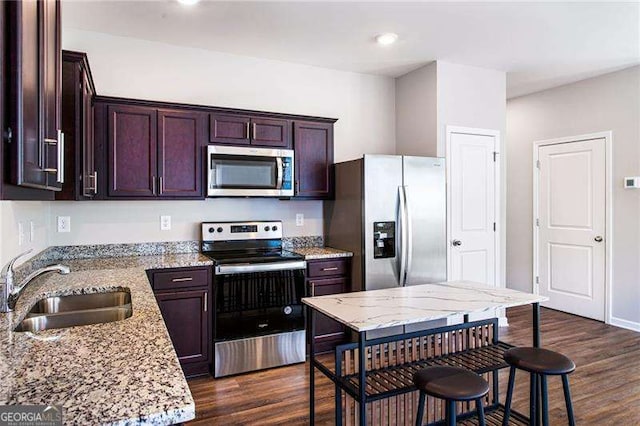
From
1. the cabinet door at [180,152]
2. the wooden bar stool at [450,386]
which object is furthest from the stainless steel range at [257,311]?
the wooden bar stool at [450,386]

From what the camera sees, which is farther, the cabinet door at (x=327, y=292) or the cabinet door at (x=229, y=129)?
the cabinet door at (x=327, y=292)

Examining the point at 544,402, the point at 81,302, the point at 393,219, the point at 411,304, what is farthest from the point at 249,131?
the point at 544,402

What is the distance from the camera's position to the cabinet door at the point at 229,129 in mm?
3445

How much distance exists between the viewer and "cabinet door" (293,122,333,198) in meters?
3.79

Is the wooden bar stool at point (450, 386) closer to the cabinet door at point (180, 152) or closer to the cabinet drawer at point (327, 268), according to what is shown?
the cabinet drawer at point (327, 268)

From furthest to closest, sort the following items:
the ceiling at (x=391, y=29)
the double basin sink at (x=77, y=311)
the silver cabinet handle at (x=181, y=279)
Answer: the silver cabinet handle at (x=181, y=279) < the ceiling at (x=391, y=29) < the double basin sink at (x=77, y=311)

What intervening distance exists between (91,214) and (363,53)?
2.79 metres

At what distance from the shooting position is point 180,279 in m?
3.08

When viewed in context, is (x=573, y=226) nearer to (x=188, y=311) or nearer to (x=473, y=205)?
(x=473, y=205)

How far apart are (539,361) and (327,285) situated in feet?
6.36

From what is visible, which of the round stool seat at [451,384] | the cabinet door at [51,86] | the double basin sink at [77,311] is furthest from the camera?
the double basin sink at [77,311]

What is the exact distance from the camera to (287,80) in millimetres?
4125

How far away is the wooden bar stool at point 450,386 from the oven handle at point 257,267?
1.67 metres

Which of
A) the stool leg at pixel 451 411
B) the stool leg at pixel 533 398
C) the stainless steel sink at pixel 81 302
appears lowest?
the stool leg at pixel 533 398
